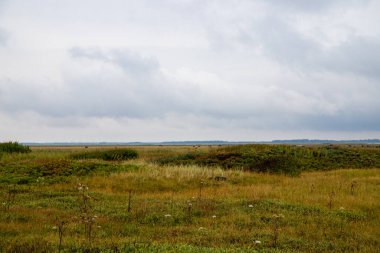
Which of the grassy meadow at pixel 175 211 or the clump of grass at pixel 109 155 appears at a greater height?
the clump of grass at pixel 109 155

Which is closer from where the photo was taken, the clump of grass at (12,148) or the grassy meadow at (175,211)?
the grassy meadow at (175,211)

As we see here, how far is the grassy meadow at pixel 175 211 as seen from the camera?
1078 centimetres

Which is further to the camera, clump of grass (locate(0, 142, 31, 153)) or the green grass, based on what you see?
clump of grass (locate(0, 142, 31, 153))

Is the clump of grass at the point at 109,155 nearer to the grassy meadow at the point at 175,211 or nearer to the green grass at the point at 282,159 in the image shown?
the green grass at the point at 282,159

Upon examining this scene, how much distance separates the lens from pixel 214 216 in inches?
558

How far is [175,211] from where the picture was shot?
15.5 m

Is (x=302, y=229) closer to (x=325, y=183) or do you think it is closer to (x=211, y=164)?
(x=325, y=183)

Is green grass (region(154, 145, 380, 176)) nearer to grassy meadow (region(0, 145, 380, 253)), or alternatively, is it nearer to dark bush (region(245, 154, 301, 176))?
dark bush (region(245, 154, 301, 176))

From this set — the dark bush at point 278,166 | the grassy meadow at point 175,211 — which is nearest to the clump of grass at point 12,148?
the grassy meadow at point 175,211

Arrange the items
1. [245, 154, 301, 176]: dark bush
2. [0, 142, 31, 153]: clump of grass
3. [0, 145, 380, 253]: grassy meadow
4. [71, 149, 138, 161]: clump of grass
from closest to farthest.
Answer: [0, 145, 380, 253]: grassy meadow
[245, 154, 301, 176]: dark bush
[0, 142, 31, 153]: clump of grass
[71, 149, 138, 161]: clump of grass

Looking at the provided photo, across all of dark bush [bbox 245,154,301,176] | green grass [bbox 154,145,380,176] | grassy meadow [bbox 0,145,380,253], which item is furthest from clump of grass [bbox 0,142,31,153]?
dark bush [bbox 245,154,301,176]

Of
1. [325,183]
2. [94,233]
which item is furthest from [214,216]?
[325,183]

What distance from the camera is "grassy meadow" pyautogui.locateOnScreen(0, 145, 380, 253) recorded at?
35.4 ft

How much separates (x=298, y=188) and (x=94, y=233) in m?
14.0
